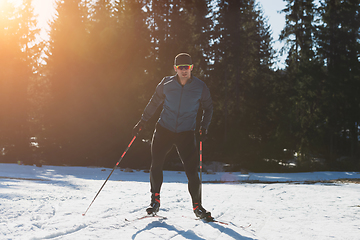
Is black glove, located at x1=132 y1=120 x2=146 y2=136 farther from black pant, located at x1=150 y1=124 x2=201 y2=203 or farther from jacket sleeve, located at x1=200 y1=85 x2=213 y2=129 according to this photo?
jacket sleeve, located at x1=200 y1=85 x2=213 y2=129

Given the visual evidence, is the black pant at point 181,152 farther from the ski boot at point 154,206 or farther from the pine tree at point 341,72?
the pine tree at point 341,72

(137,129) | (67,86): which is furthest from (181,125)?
(67,86)

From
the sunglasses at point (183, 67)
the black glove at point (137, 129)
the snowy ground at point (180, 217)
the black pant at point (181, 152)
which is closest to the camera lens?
the snowy ground at point (180, 217)

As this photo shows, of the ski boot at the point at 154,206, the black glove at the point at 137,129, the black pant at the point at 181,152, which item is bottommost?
the ski boot at the point at 154,206

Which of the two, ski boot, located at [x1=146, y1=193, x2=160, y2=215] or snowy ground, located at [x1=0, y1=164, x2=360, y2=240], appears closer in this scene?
snowy ground, located at [x1=0, y1=164, x2=360, y2=240]

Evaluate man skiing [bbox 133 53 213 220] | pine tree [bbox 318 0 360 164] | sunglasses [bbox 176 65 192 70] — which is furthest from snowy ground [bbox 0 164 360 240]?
pine tree [bbox 318 0 360 164]

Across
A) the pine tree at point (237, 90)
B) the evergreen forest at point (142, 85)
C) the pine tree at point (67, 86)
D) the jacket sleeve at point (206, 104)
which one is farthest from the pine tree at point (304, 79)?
the jacket sleeve at point (206, 104)

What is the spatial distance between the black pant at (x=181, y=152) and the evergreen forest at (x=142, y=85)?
51.9 ft

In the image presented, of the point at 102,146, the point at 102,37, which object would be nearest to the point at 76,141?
the point at 102,146

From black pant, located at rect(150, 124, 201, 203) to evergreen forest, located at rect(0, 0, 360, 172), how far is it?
1581 cm

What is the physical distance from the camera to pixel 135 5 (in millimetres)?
24688

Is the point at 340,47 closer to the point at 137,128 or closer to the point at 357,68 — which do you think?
the point at 357,68

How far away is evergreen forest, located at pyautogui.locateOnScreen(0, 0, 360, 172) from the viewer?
21.9 meters

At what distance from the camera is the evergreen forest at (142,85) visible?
21.9 m
